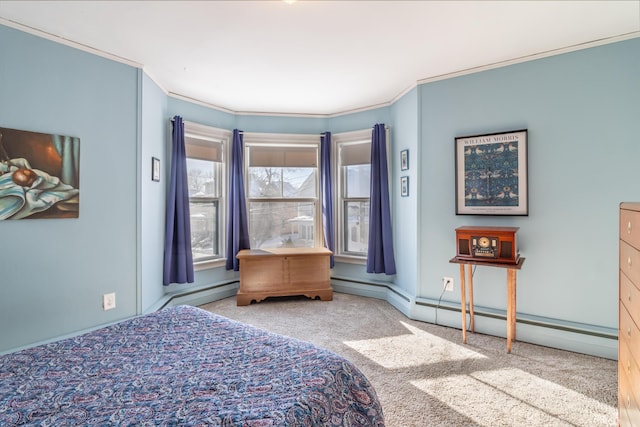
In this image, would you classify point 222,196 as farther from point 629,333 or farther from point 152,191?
point 629,333

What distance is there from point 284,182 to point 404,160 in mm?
1673

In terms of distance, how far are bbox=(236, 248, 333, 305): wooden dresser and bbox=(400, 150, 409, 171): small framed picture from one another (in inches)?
52.6

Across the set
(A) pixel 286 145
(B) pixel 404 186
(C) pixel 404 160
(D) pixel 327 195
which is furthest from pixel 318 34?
(D) pixel 327 195

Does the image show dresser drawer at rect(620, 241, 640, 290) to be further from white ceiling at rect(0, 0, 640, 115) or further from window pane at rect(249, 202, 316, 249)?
window pane at rect(249, 202, 316, 249)

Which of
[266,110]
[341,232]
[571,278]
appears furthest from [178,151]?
[571,278]

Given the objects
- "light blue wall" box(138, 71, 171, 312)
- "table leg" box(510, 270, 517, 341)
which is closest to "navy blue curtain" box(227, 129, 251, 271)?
"light blue wall" box(138, 71, 171, 312)

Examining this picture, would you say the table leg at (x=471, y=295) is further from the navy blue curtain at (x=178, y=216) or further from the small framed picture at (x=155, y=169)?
the small framed picture at (x=155, y=169)

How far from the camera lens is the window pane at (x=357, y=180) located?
13.8ft

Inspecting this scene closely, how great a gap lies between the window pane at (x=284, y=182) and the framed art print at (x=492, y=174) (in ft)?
6.56

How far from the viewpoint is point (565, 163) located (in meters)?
2.62

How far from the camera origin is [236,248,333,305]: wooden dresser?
3.77 metres

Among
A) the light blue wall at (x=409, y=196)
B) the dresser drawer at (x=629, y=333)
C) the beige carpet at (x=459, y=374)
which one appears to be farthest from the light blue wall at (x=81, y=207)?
the dresser drawer at (x=629, y=333)

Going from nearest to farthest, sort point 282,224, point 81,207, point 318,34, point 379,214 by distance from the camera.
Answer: point 318,34 < point 81,207 < point 379,214 < point 282,224

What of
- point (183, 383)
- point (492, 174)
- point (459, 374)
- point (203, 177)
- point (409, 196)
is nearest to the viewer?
point (183, 383)
